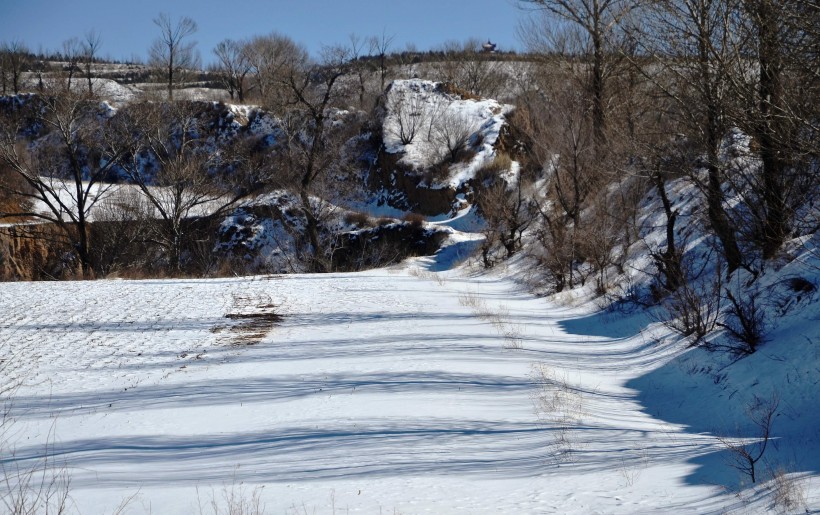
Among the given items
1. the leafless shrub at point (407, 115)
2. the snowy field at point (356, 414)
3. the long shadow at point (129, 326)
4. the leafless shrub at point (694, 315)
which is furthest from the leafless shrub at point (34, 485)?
the leafless shrub at point (407, 115)

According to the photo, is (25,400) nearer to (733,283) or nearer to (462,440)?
(462,440)

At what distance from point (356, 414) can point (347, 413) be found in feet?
0.38

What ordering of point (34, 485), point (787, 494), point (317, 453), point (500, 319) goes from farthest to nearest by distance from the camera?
point (500, 319) < point (317, 453) < point (34, 485) < point (787, 494)

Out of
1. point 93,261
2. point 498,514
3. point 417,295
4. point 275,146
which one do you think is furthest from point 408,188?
point 498,514

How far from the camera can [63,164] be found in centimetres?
4234

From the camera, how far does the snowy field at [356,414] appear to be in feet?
15.5

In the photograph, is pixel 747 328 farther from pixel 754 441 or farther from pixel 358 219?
pixel 358 219

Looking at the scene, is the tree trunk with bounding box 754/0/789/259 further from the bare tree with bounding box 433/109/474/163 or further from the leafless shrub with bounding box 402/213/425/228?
the bare tree with bounding box 433/109/474/163

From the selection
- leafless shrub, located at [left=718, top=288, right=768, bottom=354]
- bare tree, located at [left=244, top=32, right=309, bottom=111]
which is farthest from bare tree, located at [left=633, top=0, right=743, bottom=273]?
bare tree, located at [left=244, top=32, right=309, bottom=111]

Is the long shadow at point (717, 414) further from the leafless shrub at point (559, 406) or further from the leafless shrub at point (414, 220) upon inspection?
the leafless shrub at point (414, 220)

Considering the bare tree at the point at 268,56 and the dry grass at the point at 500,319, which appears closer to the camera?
the dry grass at the point at 500,319

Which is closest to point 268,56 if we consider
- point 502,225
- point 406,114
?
point 406,114

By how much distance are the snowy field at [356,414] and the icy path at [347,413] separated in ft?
0.09

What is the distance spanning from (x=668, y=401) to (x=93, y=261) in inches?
1281
